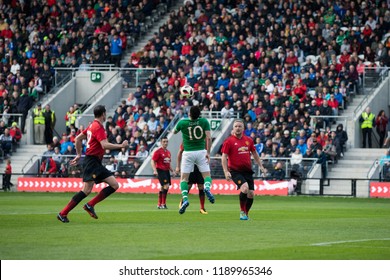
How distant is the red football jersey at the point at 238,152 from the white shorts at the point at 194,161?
1.55 metres

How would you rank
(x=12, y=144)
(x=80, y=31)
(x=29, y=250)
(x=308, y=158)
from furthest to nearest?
(x=80, y=31), (x=12, y=144), (x=308, y=158), (x=29, y=250)

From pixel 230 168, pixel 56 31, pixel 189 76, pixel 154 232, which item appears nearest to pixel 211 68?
pixel 189 76

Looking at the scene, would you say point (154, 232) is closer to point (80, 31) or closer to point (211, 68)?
point (211, 68)

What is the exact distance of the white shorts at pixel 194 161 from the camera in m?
22.4

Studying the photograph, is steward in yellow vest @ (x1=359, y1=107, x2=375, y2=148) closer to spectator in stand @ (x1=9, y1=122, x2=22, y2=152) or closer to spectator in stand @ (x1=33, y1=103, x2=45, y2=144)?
spectator in stand @ (x1=33, y1=103, x2=45, y2=144)

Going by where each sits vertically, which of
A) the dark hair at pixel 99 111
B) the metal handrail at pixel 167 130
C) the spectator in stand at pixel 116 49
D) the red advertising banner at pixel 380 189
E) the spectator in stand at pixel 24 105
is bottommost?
the red advertising banner at pixel 380 189

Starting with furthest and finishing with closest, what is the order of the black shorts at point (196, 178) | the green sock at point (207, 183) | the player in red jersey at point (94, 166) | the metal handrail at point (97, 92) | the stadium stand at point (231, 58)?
the metal handrail at point (97, 92) < the stadium stand at point (231, 58) < the black shorts at point (196, 178) < the green sock at point (207, 183) < the player in red jersey at point (94, 166)

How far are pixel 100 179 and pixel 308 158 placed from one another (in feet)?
67.2

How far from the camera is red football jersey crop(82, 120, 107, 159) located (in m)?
19.6

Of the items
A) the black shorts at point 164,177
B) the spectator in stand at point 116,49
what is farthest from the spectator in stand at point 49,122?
the black shorts at point 164,177

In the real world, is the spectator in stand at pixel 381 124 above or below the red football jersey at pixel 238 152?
below

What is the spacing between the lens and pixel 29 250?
14.1m

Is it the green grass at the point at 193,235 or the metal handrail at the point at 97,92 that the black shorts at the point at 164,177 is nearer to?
the green grass at the point at 193,235

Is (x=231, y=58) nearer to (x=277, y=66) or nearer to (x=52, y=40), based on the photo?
(x=277, y=66)
